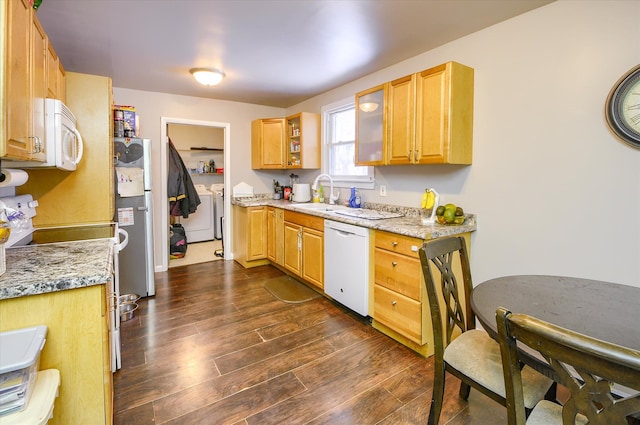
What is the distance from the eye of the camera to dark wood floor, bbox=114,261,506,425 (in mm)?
1737

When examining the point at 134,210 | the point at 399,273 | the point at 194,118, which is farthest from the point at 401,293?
the point at 194,118

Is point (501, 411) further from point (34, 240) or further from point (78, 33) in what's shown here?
point (78, 33)

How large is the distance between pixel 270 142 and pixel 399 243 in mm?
2820

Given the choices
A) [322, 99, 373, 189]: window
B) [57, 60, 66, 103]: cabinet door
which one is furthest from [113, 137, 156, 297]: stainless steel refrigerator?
[322, 99, 373, 189]: window

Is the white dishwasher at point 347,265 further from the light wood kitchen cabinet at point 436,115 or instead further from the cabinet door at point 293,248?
the light wood kitchen cabinet at point 436,115

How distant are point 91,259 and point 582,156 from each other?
8.90 feet

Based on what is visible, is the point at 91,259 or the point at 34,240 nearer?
the point at 91,259

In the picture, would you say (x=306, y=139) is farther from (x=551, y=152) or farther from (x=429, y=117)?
(x=551, y=152)

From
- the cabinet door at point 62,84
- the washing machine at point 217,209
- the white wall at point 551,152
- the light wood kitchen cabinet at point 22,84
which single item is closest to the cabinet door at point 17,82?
the light wood kitchen cabinet at point 22,84

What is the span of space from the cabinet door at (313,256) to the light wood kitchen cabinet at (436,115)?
118 centimetres

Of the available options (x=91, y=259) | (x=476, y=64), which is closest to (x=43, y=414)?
(x=91, y=259)

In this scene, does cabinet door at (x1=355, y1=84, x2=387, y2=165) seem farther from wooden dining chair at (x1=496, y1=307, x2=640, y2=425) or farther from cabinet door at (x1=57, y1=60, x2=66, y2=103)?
cabinet door at (x1=57, y1=60, x2=66, y2=103)

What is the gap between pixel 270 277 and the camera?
4008 millimetres

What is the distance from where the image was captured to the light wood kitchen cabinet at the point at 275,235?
4027 millimetres
